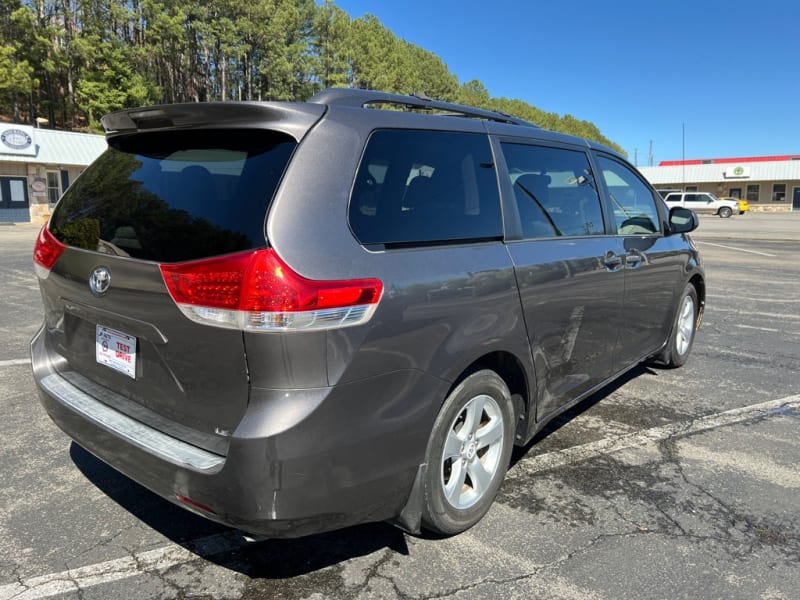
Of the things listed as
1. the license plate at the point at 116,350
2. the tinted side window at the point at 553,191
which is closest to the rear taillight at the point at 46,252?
the license plate at the point at 116,350

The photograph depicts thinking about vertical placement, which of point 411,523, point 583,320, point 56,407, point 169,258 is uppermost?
point 169,258

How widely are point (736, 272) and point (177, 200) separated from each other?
13.3 metres

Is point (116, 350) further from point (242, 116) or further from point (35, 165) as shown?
point (35, 165)

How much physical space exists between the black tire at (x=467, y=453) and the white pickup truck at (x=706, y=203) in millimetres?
47902

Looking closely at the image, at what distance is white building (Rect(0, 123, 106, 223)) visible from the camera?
90.1ft

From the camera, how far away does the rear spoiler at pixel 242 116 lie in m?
2.20

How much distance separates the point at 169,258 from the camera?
7.14ft

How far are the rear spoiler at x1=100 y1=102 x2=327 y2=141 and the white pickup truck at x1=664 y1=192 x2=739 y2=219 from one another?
160 ft

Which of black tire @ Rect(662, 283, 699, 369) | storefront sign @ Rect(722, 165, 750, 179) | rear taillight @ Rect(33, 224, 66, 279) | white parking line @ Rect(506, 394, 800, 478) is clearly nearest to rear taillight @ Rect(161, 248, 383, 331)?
rear taillight @ Rect(33, 224, 66, 279)

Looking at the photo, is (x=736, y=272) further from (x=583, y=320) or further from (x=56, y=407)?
(x=56, y=407)

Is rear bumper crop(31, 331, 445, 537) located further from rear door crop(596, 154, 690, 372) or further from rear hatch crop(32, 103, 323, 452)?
rear door crop(596, 154, 690, 372)

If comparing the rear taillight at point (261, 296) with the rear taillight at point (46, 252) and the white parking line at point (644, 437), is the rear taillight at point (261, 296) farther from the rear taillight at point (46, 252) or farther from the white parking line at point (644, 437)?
the white parking line at point (644, 437)

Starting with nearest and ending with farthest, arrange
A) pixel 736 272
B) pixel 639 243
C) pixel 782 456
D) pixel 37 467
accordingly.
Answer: pixel 37 467, pixel 782 456, pixel 639 243, pixel 736 272

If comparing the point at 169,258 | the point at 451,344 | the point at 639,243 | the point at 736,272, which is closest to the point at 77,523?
the point at 169,258
